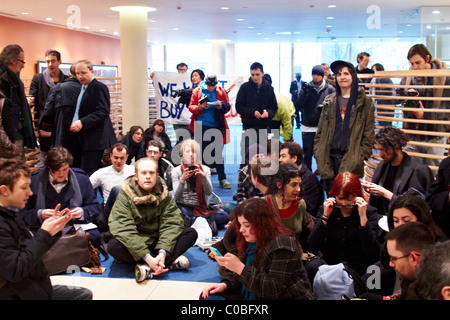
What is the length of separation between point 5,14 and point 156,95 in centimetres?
493

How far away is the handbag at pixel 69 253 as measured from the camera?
4539 mm

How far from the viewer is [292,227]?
14.0 feet

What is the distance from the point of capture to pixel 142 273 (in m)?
4.40

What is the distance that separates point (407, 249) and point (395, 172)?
1943mm

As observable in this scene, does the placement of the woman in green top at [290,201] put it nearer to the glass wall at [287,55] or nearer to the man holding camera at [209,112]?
the man holding camera at [209,112]

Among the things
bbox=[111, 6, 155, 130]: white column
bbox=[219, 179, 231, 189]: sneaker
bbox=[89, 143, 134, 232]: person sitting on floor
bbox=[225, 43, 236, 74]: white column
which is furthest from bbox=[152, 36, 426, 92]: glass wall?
bbox=[89, 143, 134, 232]: person sitting on floor

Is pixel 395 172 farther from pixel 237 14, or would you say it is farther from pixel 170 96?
pixel 237 14

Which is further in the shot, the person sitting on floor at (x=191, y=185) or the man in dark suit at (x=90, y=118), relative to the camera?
the man in dark suit at (x=90, y=118)

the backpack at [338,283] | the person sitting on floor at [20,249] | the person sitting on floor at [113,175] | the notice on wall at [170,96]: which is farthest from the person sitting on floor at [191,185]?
the notice on wall at [170,96]

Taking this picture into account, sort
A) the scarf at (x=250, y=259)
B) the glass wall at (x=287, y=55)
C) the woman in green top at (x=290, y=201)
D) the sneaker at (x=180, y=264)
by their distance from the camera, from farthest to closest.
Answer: the glass wall at (x=287, y=55) → the sneaker at (x=180, y=264) → the woman in green top at (x=290, y=201) → the scarf at (x=250, y=259)

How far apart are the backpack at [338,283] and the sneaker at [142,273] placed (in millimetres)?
1495

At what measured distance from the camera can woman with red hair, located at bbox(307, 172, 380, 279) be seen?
389 cm
